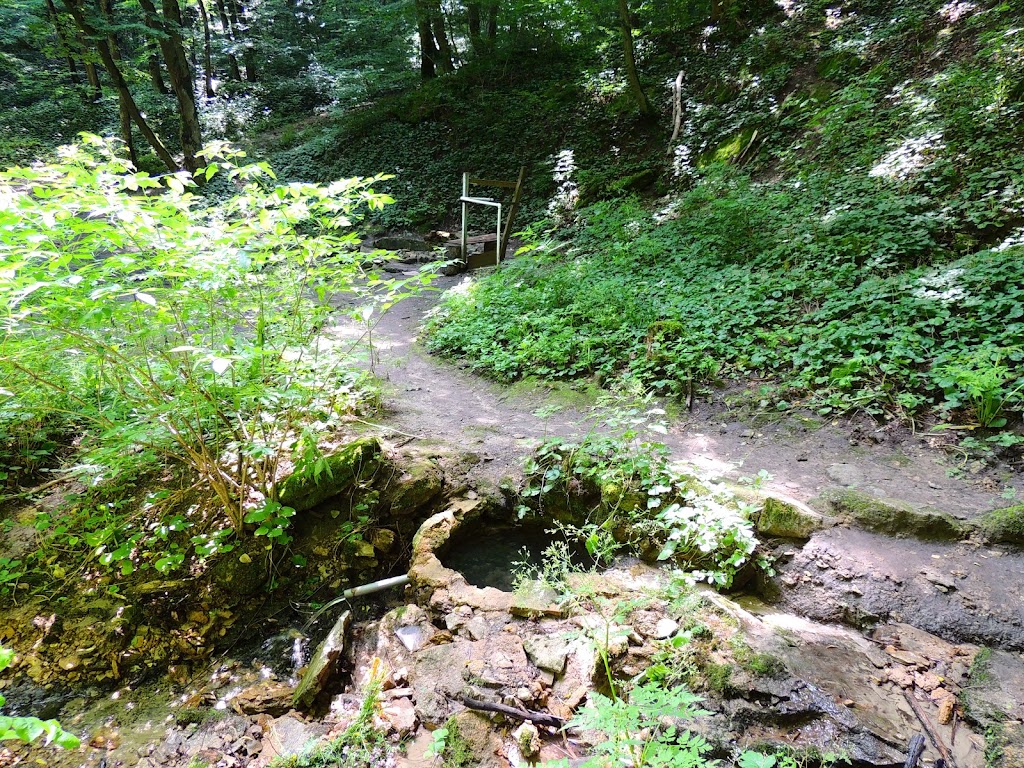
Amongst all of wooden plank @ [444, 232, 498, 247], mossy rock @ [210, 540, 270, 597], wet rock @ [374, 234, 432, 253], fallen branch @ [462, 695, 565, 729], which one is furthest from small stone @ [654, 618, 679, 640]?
wet rock @ [374, 234, 432, 253]

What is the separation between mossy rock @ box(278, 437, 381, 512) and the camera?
391 centimetres

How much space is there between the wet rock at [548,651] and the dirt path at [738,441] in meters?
1.68

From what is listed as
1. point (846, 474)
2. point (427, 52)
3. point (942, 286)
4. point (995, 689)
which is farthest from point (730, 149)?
point (427, 52)

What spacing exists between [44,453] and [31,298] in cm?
286

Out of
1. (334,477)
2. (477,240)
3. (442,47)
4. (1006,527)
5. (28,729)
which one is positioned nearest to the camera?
(28,729)

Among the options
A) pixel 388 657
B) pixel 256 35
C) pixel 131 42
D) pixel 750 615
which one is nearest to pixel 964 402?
pixel 750 615

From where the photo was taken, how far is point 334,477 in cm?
405

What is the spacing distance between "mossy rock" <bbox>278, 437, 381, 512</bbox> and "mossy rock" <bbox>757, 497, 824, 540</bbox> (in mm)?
2947

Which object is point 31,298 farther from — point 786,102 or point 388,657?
point 786,102

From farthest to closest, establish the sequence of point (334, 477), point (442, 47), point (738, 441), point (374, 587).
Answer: point (442, 47)
point (738, 441)
point (334, 477)
point (374, 587)

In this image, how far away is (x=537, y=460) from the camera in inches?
167

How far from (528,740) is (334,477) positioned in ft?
8.17

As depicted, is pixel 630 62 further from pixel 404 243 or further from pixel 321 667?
pixel 321 667

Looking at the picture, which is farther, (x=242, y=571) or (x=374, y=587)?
(x=242, y=571)
